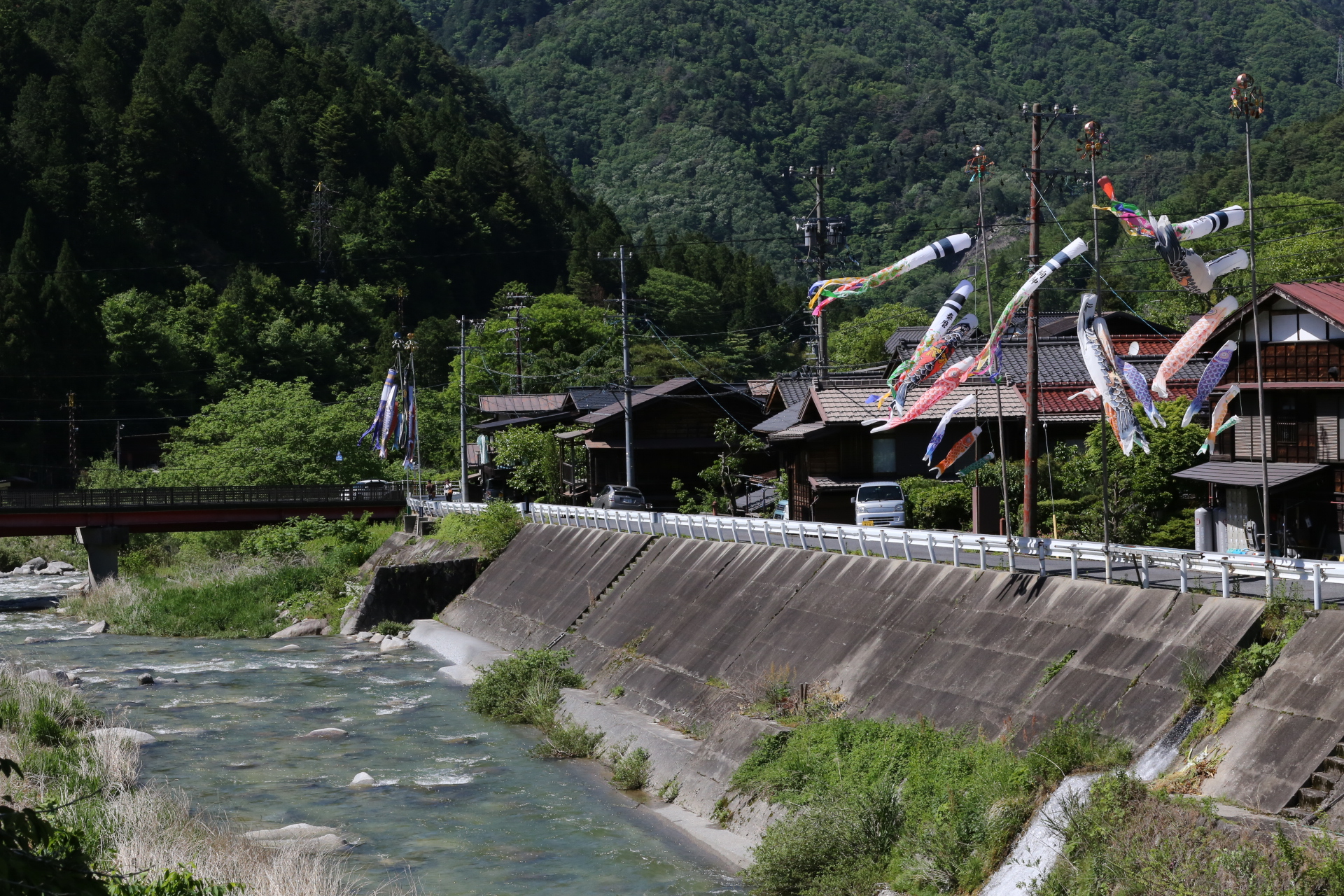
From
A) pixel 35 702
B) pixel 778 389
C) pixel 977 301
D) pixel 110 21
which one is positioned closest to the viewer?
pixel 35 702

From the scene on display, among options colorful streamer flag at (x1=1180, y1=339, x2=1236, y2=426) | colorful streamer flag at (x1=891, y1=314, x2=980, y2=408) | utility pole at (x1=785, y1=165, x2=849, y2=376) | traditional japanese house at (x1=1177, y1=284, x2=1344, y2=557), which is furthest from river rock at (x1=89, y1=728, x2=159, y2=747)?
utility pole at (x1=785, y1=165, x2=849, y2=376)

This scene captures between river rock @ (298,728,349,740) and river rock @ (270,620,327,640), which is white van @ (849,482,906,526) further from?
river rock @ (270,620,327,640)

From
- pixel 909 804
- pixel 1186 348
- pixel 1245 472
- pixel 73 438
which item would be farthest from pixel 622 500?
pixel 73 438

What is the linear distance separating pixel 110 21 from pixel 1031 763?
5955 inches

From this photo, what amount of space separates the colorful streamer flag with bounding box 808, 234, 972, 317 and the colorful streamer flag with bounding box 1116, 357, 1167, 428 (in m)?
2.99

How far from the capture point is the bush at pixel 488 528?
47.2 meters

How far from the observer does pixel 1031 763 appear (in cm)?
1530

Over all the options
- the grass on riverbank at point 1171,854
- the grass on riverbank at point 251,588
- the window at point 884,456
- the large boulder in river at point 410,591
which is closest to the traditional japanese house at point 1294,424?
the window at point 884,456

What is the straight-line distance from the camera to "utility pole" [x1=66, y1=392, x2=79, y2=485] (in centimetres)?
8418

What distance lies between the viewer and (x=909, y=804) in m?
16.3

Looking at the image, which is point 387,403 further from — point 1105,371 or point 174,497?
point 1105,371

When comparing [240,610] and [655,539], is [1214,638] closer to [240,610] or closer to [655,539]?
[655,539]

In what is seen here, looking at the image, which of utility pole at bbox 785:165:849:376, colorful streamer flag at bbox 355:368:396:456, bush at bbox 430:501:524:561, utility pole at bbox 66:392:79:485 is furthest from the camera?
utility pole at bbox 66:392:79:485

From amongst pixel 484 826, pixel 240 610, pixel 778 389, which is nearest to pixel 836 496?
pixel 778 389
